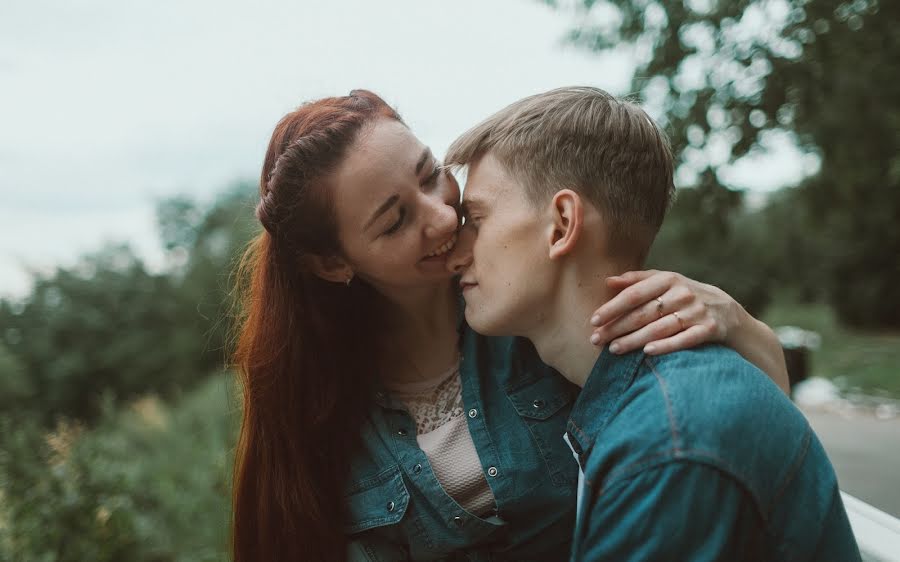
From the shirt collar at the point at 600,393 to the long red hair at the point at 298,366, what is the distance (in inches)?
28.6

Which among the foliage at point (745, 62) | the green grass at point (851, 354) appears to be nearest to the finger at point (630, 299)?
the foliage at point (745, 62)

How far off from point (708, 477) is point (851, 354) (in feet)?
46.5

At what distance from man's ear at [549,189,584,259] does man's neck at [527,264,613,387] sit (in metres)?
0.07

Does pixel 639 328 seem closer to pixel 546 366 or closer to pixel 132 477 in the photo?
pixel 546 366

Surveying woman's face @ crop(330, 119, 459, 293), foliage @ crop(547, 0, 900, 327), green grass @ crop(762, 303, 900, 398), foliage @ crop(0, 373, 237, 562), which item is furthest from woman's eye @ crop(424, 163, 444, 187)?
green grass @ crop(762, 303, 900, 398)

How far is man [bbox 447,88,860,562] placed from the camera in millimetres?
1258

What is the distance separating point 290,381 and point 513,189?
868 millimetres

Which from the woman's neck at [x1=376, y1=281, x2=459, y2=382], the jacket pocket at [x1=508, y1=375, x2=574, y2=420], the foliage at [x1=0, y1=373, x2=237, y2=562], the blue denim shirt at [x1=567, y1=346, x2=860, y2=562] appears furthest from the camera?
the foliage at [x1=0, y1=373, x2=237, y2=562]

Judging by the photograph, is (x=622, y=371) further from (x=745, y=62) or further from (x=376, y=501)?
(x=745, y=62)

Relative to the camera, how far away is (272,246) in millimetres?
2033

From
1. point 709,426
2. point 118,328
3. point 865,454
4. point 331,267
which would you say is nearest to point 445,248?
point 331,267

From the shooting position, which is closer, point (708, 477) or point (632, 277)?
point (708, 477)

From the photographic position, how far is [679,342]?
57.4 inches

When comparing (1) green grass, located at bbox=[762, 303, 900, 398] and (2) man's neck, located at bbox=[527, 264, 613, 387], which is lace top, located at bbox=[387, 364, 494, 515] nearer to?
(2) man's neck, located at bbox=[527, 264, 613, 387]
